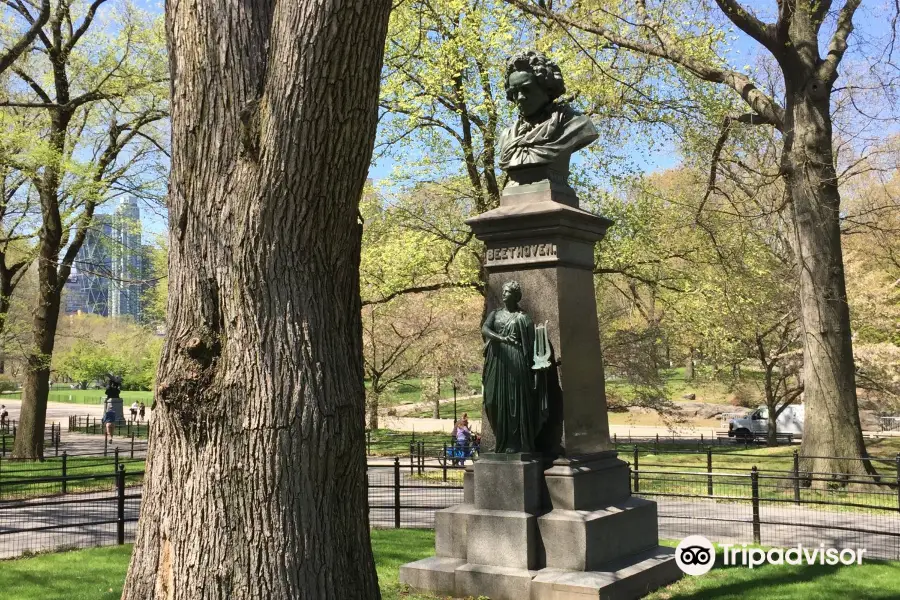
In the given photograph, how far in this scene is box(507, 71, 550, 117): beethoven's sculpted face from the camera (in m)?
8.85

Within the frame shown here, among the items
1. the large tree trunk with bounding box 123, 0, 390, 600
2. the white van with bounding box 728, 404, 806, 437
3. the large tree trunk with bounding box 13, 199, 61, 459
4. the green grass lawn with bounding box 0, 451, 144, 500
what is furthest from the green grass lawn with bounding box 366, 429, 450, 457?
the large tree trunk with bounding box 123, 0, 390, 600

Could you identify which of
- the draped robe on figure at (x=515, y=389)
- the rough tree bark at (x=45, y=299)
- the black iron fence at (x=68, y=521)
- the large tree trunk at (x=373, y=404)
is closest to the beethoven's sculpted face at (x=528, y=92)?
the draped robe on figure at (x=515, y=389)

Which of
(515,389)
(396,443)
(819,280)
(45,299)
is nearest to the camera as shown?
(515,389)

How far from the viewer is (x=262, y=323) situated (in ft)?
12.9

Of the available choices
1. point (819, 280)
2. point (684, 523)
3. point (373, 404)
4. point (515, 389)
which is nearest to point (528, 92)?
point (515, 389)

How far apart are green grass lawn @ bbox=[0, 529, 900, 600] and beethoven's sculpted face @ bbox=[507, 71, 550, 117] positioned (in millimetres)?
5137

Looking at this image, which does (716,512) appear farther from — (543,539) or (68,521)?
(68,521)

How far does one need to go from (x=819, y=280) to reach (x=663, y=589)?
414 inches

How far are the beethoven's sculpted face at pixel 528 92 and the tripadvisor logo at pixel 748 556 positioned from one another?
4.95 meters

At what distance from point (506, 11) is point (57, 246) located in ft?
48.1

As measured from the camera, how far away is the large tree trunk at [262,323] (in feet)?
12.6

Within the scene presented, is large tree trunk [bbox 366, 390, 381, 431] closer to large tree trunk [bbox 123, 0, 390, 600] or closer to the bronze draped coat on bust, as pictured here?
the bronze draped coat on bust

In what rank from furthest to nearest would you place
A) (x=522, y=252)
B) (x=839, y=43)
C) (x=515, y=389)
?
(x=839, y=43), (x=522, y=252), (x=515, y=389)

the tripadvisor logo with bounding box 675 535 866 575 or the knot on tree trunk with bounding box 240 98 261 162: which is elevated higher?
the knot on tree trunk with bounding box 240 98 261 162
